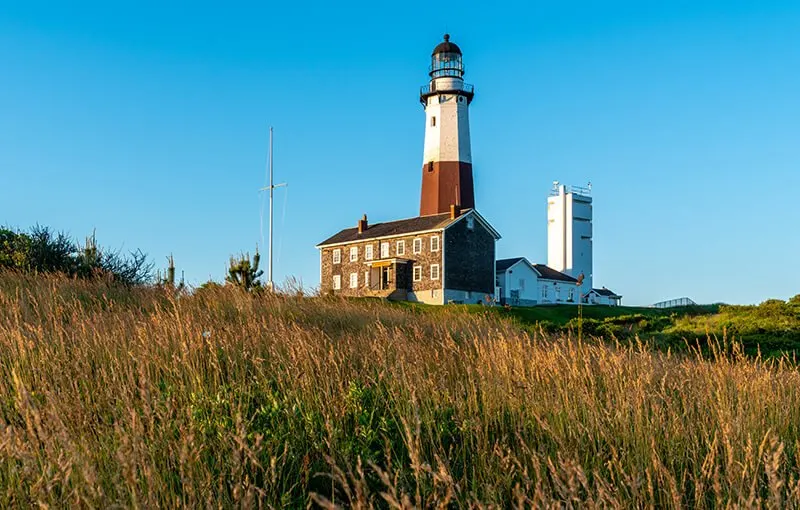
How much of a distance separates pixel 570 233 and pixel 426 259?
21.5m

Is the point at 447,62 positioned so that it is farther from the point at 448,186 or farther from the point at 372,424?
the point at 372,424

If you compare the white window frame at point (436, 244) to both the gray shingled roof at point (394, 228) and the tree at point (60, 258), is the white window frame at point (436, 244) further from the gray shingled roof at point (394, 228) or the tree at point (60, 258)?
the tree at point (60, 258)

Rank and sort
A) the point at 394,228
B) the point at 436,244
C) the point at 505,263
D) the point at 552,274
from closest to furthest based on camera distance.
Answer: the point at 436,244 → the point at 394,228 → the point at 505,263 → the point at 552,274

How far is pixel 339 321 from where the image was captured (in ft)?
36.5

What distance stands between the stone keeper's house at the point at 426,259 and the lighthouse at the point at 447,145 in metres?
1.53

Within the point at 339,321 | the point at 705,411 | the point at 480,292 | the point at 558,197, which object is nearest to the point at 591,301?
the point at 558,197

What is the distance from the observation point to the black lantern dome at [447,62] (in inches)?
1861

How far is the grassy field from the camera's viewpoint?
149 inches

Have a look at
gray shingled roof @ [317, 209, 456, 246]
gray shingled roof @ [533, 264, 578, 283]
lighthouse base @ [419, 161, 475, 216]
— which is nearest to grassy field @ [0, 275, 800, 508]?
gray shingled roof @ [317, 209, 456, 246]

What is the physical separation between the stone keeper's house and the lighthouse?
1.53 meters

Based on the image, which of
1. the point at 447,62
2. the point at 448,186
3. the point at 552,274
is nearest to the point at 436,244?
the point at 448,186

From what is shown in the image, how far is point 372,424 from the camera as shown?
5332 millimetres

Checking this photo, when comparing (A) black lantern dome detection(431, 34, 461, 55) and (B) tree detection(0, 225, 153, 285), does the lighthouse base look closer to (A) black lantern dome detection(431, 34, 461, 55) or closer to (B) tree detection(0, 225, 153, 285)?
(A) black lantern dome detection(431, 34, 461, 55)

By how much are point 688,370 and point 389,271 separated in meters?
37.7
